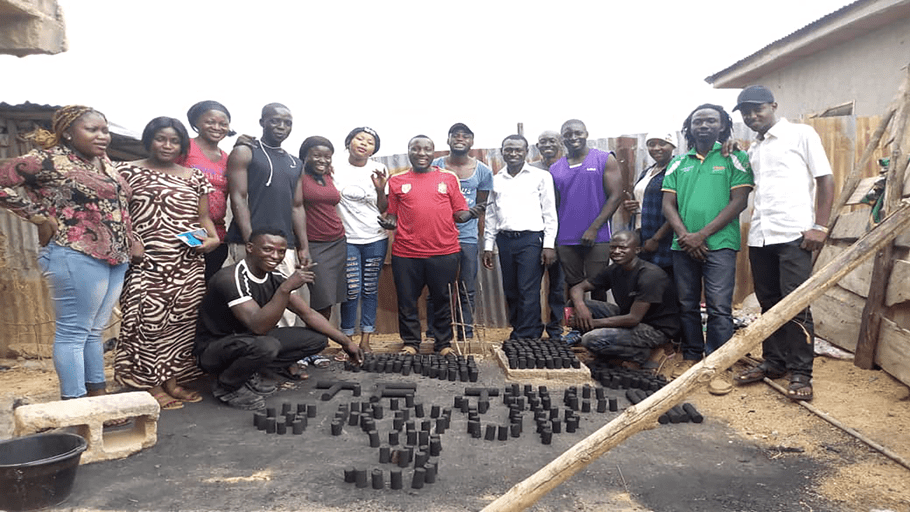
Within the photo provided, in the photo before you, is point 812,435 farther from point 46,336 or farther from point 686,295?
point 46,336

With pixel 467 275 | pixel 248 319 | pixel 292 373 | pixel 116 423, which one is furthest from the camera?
pixel 467 275

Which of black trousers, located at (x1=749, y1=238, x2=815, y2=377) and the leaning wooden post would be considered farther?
black trousers, located at (x1=749, y1=238, x2=815, y2=377)

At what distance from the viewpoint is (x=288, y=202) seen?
568 centimetres

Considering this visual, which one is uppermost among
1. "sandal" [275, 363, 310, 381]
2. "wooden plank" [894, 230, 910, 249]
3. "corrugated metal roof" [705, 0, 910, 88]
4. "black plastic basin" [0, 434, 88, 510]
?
"corrugated metal roof" [705, 0, 910, 88]

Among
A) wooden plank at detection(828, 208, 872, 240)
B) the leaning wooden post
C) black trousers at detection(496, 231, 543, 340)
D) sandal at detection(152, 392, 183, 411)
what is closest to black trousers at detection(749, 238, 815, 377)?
wooden plank at detection(828, 208, 872, 240)

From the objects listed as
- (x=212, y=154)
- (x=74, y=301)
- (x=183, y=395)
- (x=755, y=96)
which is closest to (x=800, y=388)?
(x=755, y=96)

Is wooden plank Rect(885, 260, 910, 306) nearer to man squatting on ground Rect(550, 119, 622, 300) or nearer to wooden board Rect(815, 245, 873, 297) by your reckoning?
wooden board Rect(815, 245, 873, 297)

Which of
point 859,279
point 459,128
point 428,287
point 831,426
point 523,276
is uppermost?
point 459,128

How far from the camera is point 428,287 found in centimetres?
→ 659

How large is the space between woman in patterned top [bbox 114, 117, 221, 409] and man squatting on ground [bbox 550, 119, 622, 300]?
3.44 m

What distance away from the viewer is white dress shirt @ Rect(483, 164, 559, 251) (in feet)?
21.4

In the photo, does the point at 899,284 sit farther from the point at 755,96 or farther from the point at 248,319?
the point at 248,319

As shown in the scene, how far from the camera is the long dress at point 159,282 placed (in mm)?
4797

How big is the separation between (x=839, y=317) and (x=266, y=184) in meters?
5.57
